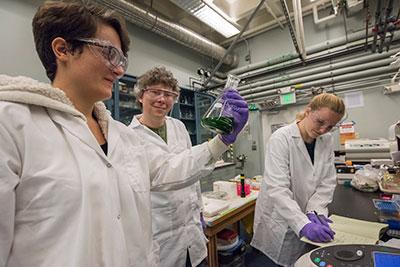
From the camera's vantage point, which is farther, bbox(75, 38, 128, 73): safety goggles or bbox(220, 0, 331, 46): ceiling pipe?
bbox(220, 0, 331, 46): ceiling pipe

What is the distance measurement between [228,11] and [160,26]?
1.07 m

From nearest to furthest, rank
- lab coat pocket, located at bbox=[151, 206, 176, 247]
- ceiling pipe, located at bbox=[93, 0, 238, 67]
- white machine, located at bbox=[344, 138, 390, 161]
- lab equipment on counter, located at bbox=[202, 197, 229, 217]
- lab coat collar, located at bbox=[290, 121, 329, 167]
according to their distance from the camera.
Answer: lab coat pocket, located at bbox=[151, 206, 176, 247] → lab coat collar, located at bbox=[290, 121, 329, 167] → lab equipment on counter, located at bbox=[202, 197, 229, 217] → white machine, located at bbox=[344, 138, 390, 161] → ceiling pipe, located at bbox=[93, 0, 238, 67]

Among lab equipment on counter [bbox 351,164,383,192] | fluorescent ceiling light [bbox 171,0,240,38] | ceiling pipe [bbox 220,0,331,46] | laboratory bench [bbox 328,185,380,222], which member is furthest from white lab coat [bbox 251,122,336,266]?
ceiling pipe [bbox 220,0,331,46]

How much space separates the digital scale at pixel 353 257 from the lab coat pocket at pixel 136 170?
58cm

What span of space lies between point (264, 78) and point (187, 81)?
1.54 m

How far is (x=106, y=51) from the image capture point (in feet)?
2.25

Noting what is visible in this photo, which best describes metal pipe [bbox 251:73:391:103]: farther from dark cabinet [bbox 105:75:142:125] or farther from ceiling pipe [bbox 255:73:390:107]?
dark cabinet [bbox 105:75:142:125]

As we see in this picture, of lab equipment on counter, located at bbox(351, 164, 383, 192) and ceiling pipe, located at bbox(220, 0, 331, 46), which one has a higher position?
ceiling pipe, located at bbox(220, 0, 331, 46)

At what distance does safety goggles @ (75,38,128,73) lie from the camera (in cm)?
67

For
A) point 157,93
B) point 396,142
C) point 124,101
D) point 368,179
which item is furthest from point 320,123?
point 124,101

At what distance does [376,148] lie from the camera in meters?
2.42

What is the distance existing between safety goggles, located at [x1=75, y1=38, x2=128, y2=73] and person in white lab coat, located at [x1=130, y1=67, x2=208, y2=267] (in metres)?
0.68

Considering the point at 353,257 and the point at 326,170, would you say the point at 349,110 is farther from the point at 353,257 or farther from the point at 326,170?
the point at 353,257

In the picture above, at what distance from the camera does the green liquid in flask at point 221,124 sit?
89 centimetres
